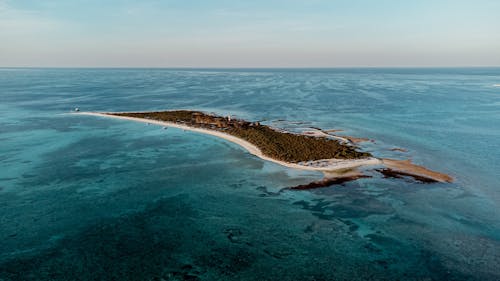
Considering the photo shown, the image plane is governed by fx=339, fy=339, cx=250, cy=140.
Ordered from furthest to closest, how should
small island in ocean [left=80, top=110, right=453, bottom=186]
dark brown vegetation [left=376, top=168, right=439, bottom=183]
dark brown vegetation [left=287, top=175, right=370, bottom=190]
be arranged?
small island in ocean [left=80, top=110, right=453, bottom=186]
dark brown vegetation [left=376, top=168, right=439, bottom=183]
dark brown vegetation [left=287, top=175, right=370, bottom=190]

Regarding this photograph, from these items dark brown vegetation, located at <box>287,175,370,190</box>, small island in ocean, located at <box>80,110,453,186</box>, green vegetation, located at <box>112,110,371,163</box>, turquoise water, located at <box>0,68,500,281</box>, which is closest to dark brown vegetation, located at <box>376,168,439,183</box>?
small island in ocean, located at <box>80,110,453,186</box>

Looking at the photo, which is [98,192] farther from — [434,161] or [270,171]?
[434,161]

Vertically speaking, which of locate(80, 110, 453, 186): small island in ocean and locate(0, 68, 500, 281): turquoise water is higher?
locate(80, 110, 453, 186): small island in ocean

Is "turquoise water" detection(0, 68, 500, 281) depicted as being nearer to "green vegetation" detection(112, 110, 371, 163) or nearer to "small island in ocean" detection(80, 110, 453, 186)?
"small island in ocean" detection(80, 110, 453, 186)

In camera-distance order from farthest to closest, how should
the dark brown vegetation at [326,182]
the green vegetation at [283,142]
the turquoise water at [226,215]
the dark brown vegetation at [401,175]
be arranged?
the green vegetation at [283,142], the dark brown vegetation at [401,175], the dark brown vegetation at [326,182], the turquoise water at [226,215]

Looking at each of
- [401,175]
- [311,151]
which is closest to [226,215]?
[311,151]

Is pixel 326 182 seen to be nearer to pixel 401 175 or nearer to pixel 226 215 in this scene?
pixel 401 175

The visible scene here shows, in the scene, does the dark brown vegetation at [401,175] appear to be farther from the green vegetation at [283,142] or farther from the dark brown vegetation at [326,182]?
the green vegetation at [283,142]

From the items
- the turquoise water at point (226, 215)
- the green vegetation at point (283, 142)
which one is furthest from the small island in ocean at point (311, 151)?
the turquoise water at point (226, 215)

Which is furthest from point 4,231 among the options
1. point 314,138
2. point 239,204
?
point 314,138
